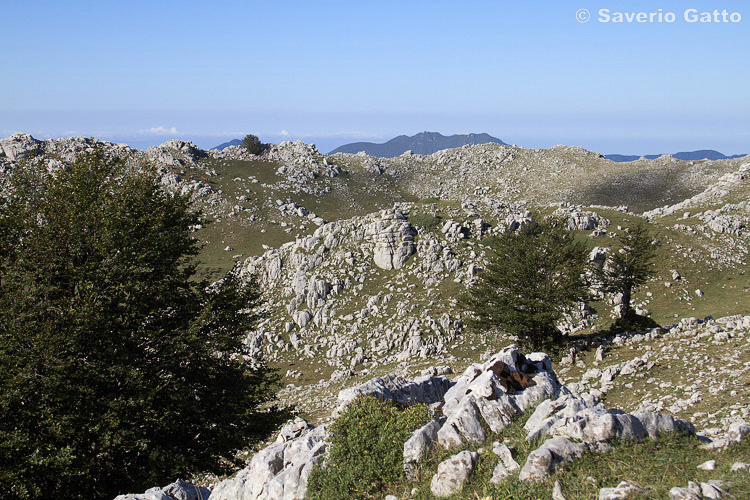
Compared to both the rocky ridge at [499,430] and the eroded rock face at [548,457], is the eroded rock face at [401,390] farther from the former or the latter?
the eroded rock face at [548,457]

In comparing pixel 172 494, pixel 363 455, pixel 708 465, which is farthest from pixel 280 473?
pixel 708 465

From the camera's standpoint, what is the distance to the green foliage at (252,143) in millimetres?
133375

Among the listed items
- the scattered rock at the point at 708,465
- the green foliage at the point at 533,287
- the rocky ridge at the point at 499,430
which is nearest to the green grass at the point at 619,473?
the scattered rock at the point at 708,465

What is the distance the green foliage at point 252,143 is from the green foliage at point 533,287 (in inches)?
4522

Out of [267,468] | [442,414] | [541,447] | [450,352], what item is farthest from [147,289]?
[450,352]

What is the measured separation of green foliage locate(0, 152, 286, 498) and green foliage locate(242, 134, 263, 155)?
4601 inches

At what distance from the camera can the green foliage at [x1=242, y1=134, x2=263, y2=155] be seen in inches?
5251

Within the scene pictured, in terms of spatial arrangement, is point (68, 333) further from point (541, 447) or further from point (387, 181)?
point (387, 181)

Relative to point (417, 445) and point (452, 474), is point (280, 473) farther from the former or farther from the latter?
point (452, 474)

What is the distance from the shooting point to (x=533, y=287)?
1231 inches

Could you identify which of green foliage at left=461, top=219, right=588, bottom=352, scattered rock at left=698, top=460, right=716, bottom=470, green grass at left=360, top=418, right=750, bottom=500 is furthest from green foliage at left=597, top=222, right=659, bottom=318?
scattered rock at left=698, top=460, right=716, bottom=470

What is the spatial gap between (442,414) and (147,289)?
43.9ft

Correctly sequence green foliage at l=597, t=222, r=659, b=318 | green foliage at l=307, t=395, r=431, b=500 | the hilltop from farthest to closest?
green foliage at l=597, t=222, r=659, b=318 → the hilltop → green foliage at l=307, t=395, r=431, b=500

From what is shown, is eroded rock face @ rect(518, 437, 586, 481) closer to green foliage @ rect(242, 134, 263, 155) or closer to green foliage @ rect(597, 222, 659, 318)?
green foliage @ rect(597, 222, 659, 318)
